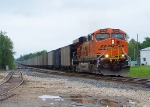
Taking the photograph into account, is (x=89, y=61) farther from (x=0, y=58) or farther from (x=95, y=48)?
(x=0, y=58)

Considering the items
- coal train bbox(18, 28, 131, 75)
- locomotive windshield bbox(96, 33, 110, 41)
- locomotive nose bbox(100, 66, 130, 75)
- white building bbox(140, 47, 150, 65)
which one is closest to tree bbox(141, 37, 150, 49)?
white building bbox(140, 47, 150, 65)

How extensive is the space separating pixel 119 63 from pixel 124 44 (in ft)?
5.53

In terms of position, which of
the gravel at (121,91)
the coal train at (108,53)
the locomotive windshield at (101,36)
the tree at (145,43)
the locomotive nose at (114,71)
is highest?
the tree at (145,43)

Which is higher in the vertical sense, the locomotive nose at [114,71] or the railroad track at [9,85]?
the locomotive nose at [114,71]

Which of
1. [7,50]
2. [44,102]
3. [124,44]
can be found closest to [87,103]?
[44,102]

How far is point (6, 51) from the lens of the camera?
87.4 meters

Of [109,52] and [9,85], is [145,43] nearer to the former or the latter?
[109,52]

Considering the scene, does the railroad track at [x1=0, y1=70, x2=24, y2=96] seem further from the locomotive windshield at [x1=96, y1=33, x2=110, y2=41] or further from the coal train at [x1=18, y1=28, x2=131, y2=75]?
the locomotive windshield at [x1=96, y1=33, x2=110, y2=41]

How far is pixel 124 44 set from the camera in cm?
2055

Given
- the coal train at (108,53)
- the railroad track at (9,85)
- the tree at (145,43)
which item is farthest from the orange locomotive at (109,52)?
the tree at (145,43)

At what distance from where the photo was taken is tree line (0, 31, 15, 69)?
83.6 meters

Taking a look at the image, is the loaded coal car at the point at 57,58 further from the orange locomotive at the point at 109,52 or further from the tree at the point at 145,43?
the tree at the point at 145,43

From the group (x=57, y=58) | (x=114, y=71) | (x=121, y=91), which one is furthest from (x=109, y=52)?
(x=57, y=58)

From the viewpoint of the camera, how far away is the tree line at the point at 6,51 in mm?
83562
